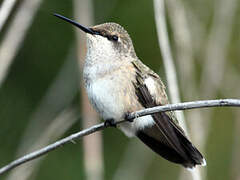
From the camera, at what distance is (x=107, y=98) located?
10.3 feet

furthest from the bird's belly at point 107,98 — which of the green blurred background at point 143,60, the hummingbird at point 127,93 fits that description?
the green blurred background at point 143,60

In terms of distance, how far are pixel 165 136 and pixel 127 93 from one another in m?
0.40

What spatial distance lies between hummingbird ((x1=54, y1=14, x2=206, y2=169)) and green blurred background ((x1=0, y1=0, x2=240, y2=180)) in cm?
35

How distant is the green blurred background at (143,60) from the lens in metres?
3.91

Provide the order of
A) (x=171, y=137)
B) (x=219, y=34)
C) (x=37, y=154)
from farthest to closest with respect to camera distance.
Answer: (x=219, y=34) → (x=171, y=137) → (x=37, y=154)

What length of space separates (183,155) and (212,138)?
165 cm

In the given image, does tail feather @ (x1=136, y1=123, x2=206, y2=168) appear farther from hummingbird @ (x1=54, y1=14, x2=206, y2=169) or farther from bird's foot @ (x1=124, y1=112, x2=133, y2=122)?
bird's foot @ (x1=124, y1=112, x2=133, y2=122)

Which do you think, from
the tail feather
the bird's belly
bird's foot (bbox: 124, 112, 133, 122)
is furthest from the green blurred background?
bird's foot (bbox: 124, 112, 133, 122)

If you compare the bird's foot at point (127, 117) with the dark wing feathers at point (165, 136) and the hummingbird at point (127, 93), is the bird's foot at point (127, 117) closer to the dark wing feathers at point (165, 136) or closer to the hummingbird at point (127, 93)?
the hummingbird at point (127, 93)

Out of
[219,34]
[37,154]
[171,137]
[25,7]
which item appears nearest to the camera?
[37,154]

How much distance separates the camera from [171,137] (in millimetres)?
3203

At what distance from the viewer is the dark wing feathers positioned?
322 centimetres

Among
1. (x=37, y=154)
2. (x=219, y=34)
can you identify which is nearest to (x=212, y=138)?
(x=219, y=34)

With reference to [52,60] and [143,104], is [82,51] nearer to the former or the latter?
[143,104]
